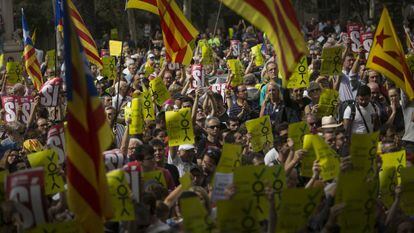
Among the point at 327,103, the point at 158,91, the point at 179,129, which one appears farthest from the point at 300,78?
the point at 179,129

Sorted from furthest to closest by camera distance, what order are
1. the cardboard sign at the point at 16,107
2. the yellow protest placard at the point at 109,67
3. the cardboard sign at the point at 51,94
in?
the yellow protest placard at the point at 109,67
the cardboard sign at the point at 16,107
the cardboard sign at the point at 51,94

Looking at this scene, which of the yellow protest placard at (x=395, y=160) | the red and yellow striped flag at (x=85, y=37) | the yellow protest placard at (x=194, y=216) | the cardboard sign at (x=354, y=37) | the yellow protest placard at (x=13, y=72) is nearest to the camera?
the yellow protest placard at (x=194, y=216)

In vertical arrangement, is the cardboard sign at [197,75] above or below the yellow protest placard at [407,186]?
above

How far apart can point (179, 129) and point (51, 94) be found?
3.25 m

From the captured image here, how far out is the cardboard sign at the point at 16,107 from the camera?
15.8 metres

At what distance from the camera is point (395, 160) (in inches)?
395

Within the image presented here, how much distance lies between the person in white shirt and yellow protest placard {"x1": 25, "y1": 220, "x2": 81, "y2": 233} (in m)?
6.04

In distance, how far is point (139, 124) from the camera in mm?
13469

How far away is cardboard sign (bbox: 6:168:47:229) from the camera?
8305 millimetres

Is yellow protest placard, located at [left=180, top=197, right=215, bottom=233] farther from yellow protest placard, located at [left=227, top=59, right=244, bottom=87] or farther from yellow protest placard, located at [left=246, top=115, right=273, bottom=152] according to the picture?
yellow protest placard, located at [left=227, top=59, right=244, bottom=87]

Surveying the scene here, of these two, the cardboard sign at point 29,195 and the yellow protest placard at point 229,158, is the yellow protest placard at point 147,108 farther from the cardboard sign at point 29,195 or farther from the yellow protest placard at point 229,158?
the cardboard sign at point 29,195

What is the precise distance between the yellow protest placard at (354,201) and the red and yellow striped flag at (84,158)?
1.68 metres

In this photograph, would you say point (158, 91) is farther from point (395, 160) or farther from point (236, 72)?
point (395, 160)

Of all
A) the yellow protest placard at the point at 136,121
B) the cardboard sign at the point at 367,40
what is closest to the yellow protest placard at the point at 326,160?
the yellow protest placard at the point at 136,121
